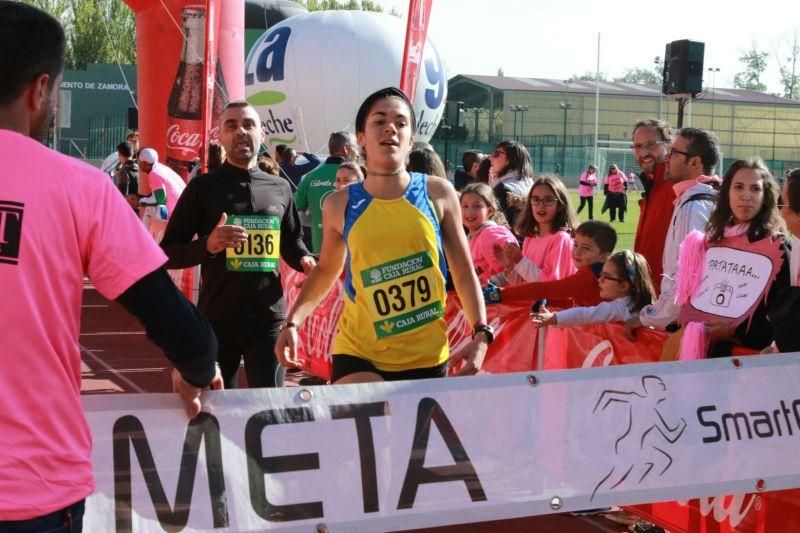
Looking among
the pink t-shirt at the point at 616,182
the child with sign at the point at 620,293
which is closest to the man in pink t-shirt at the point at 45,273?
the child with sign at the point at 620,293

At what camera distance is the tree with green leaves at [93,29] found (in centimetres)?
7150

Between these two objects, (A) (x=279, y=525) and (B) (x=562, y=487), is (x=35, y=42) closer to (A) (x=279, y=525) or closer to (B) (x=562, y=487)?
(A) (x=279, y=525)

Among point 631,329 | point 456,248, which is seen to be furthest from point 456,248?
point 631,329

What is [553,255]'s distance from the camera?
7102mm

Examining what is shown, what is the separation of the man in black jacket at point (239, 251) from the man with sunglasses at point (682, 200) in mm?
1820

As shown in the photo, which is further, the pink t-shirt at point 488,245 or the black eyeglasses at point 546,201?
the pink t-shirt at point 488,245

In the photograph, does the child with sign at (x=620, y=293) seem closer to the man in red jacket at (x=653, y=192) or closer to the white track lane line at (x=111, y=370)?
the man in red jacket at (x=653, y=192)

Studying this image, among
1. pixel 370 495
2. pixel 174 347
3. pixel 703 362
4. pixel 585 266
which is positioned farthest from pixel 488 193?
pixel 174 347

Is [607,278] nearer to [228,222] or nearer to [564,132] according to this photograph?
[228,222]

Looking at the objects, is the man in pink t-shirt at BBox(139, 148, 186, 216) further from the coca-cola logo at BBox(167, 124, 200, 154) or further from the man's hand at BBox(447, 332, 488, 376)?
the man's hand at BBox(447, 332, 488, 376)

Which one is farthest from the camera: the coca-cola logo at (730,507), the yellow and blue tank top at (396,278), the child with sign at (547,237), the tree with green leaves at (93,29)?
the tree with green leaves at (93,29)

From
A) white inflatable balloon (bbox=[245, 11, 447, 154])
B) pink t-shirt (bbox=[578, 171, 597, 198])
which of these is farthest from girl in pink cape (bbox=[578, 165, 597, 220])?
white inflatable balloon (bbox=[245, 11, 447, 154])

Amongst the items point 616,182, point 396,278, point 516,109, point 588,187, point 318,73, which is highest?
point 516,109

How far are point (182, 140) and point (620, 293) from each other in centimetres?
1107
